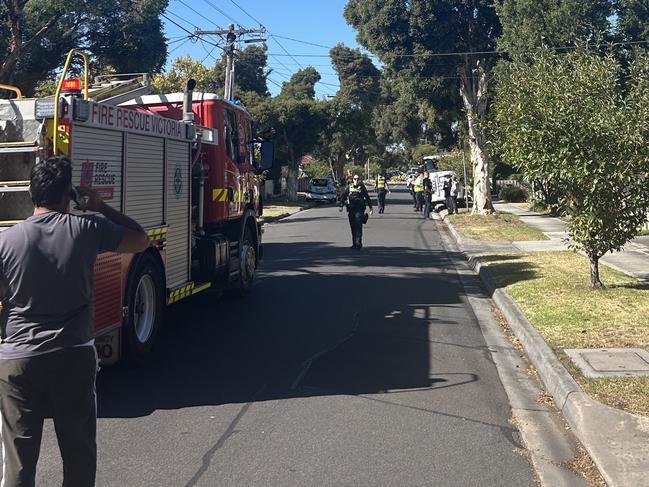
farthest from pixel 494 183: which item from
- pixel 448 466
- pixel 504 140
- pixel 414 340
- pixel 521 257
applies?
pixel 448 466

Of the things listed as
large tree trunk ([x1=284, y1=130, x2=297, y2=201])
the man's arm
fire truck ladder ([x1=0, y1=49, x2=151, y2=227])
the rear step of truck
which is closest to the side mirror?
fire truck ladder ([x1=0, y1=49, x2=151, y2=227])

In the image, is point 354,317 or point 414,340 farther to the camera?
point 354,317

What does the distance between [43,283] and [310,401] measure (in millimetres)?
3285

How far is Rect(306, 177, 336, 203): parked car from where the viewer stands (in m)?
44.9

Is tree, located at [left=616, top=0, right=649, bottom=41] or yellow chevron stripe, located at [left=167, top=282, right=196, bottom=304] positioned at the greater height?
tree, located at [left=616, top=0, right=649, bottom=41]

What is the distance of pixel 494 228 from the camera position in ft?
76.1

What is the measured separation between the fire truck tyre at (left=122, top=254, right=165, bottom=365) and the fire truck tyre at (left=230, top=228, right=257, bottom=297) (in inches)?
124

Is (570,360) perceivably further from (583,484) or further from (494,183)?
(494,183)

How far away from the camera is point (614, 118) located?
988cm

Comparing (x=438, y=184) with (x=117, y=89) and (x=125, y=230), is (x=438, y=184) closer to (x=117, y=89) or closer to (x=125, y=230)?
(x=117, y=89)

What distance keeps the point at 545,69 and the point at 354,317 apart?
14.8 ft

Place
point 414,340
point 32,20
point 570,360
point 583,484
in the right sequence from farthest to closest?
point 32,20 → point 414,340 → point 570,360 → point 583,484

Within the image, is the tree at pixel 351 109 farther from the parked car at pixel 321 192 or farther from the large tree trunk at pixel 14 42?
the large tree trunk at pixel 14 42

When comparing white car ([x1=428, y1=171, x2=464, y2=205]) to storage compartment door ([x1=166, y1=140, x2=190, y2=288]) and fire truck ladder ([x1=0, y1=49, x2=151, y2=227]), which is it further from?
fire truck ladder ([x1=0, y1=49, x2=151, y2=227])
